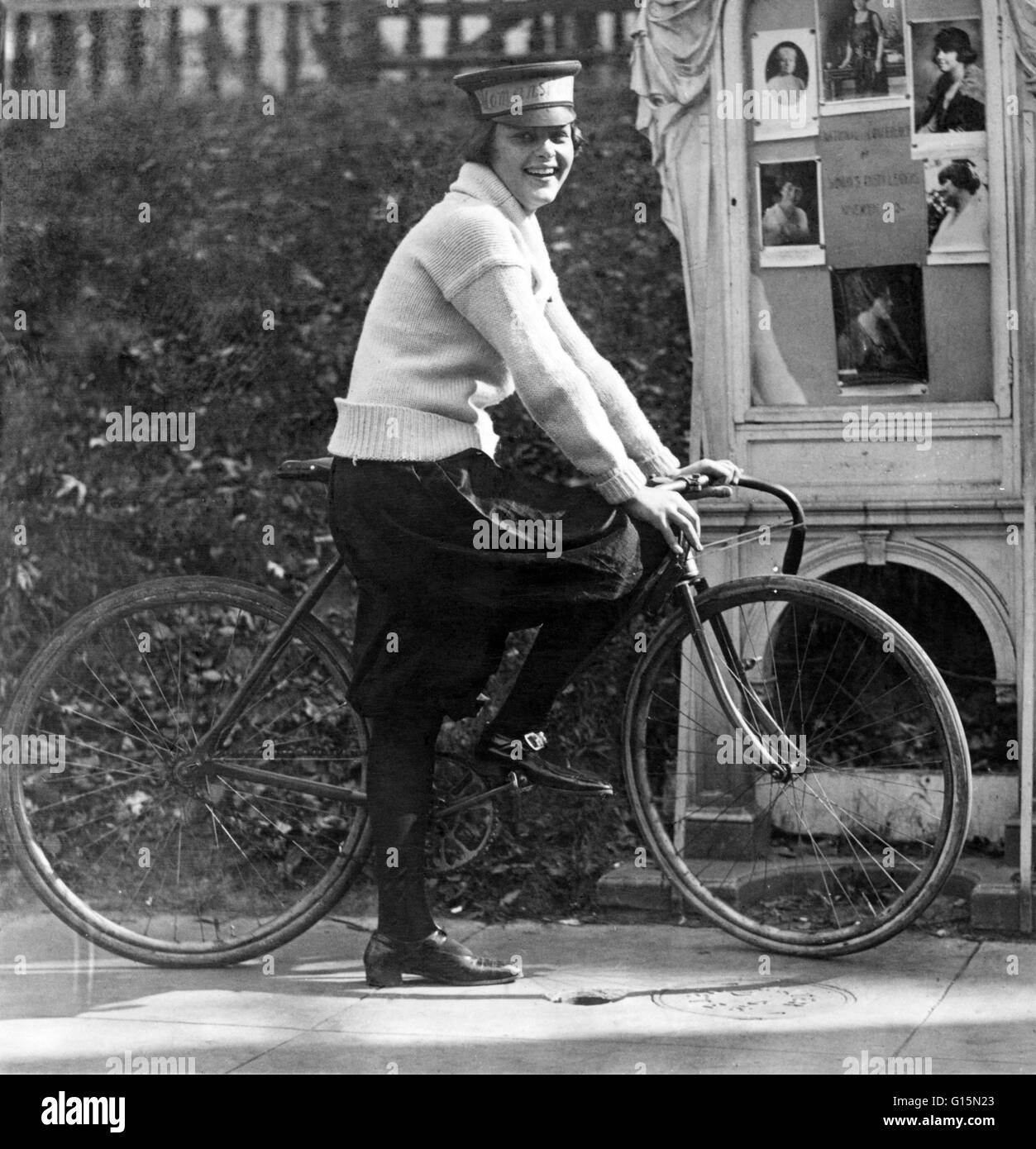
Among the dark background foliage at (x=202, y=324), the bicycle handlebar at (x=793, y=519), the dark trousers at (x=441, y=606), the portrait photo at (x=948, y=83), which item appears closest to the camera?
the dark trousers at (x=441, y=606)

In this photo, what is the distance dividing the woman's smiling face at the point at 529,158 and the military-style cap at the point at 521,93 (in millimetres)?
31

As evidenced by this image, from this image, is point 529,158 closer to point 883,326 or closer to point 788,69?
point 788,69

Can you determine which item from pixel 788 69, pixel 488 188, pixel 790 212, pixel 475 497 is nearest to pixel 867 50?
pixel 788 69

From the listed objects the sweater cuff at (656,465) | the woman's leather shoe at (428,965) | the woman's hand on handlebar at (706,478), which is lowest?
the woman's leather shoe at (428,965)

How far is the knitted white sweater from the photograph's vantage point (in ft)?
12.9

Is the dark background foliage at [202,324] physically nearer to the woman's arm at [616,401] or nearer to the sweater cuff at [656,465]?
the woman's arm at [616,401]

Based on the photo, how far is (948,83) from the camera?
443 cm

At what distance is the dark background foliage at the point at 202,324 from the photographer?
5086 millimetres


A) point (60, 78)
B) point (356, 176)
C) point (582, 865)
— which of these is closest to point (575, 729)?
point (582, 865)

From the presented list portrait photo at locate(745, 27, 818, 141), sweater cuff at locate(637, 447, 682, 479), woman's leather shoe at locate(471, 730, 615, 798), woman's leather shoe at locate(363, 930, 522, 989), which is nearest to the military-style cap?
portrait photo at locate(745, 27, 818, 141)

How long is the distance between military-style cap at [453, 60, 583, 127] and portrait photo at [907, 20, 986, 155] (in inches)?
38.5

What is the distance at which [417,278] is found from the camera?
4020 mm

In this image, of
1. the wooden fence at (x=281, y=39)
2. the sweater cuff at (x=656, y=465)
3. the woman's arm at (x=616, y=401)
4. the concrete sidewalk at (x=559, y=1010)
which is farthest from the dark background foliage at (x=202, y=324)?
the concrete sidewalk at (x=559, y=1010)
